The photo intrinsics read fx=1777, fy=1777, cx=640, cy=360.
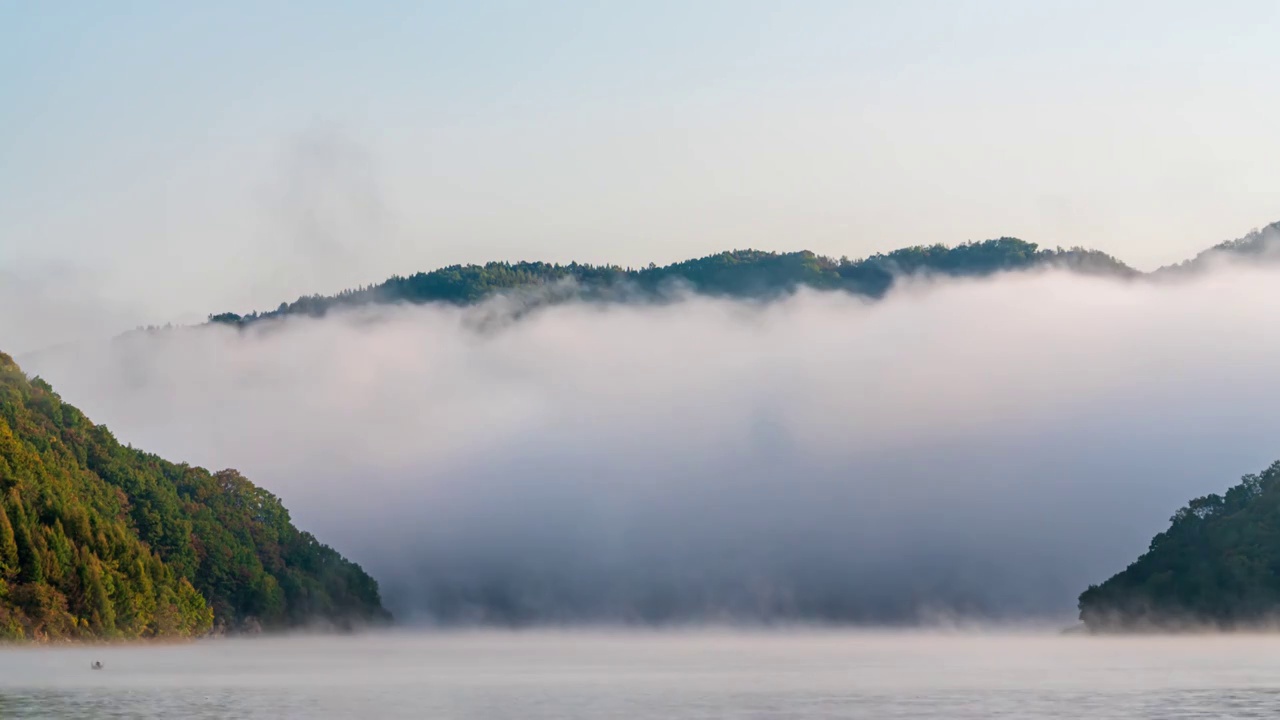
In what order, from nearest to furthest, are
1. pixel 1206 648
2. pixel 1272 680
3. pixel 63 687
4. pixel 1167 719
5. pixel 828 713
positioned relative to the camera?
pixel 1167 719 < pixel 828 713 < pixel 63 687 < pixel 1272 680 < pixel 1206 648

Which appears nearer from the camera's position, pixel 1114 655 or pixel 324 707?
pixel 324 707

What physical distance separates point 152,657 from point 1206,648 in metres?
115

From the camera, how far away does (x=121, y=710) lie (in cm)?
9344

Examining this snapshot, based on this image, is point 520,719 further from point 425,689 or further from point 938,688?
point 938,688

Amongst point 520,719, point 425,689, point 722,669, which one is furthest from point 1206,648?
point 520,719

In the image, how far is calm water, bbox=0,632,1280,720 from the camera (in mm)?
96125

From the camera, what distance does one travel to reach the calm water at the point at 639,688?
9612 centimetres

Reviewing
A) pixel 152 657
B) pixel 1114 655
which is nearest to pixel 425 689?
pixel 152 657

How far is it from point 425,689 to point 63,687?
76.2ft

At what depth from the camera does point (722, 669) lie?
162 meters

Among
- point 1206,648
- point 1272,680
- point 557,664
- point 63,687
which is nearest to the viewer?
point 63,687

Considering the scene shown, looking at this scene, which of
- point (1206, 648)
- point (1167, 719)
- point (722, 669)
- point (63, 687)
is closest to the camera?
point (1167, 719)

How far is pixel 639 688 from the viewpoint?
123 metres

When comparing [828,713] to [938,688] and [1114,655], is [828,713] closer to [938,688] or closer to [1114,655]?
[938,688]
